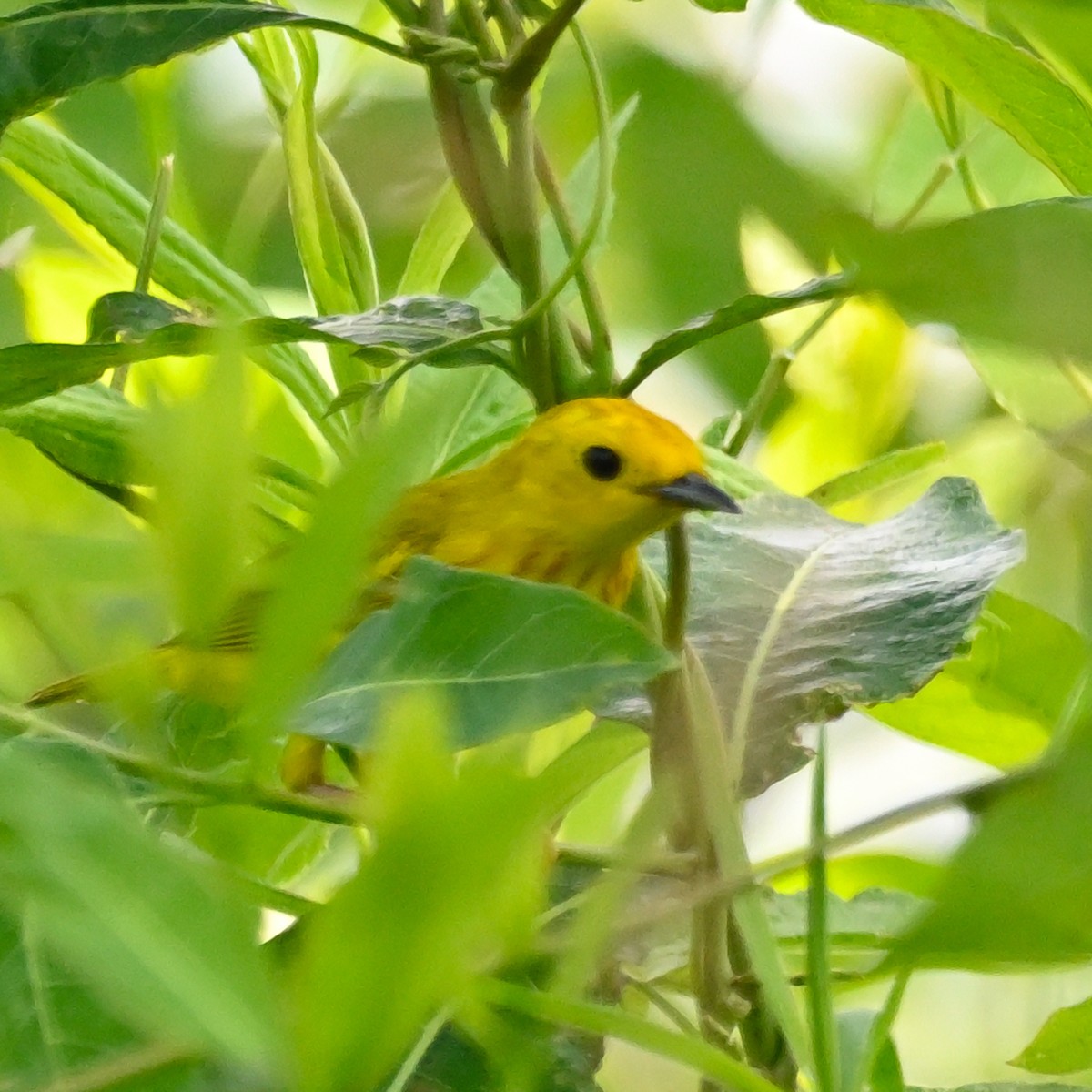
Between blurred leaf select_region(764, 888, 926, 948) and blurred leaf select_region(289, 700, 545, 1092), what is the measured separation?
512 millimetres

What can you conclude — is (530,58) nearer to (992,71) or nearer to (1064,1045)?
(992,71)

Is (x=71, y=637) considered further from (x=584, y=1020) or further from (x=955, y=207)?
(x=955, y=207)

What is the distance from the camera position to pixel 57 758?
35 cm

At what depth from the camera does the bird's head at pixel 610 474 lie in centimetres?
84

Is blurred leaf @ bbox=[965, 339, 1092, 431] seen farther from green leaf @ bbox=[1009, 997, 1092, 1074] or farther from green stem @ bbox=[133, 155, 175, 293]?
green stem @ bbox=[133, 155, 175, 293]

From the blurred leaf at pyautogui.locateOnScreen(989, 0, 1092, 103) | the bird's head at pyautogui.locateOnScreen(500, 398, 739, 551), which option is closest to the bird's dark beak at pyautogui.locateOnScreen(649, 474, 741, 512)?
the bird's head at pyautogui.locateOnScreen(500, 398, 739, 551)

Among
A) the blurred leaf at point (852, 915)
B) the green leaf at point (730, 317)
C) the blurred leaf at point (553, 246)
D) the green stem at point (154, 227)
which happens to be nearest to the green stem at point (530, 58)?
the green leaf at point (730, 317)

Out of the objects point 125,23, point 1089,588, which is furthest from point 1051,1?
point 125,23

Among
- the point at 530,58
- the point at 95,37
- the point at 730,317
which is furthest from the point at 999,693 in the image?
the point at 95,37

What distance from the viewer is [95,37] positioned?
511 millimetres

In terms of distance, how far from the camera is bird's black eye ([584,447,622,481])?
0.94m

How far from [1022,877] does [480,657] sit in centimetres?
19

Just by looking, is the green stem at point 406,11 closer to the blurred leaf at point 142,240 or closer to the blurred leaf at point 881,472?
the blurred leaf at point 142,240

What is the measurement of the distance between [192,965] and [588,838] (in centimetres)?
79
